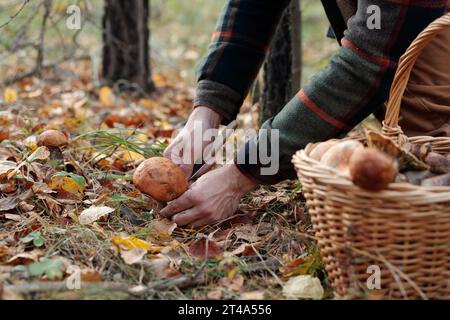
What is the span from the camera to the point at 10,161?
199 centimetres

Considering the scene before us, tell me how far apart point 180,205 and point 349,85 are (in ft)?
1.93

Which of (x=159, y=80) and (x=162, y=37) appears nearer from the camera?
(x=159, y=80)

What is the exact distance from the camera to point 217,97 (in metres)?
2.01

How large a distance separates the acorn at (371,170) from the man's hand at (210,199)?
576 mm

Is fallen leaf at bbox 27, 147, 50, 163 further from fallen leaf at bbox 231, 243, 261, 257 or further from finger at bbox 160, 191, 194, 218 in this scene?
fallen leaf at bbox 231, 243, 261, 257

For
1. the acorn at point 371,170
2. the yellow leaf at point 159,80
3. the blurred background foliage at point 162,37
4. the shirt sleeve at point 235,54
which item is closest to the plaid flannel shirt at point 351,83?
the shirt sleeve at point 235,54

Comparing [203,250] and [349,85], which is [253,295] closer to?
[203,250]

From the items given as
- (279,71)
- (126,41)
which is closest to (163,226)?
(279,71)

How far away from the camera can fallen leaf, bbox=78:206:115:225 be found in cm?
171

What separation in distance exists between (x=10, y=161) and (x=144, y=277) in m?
0.79

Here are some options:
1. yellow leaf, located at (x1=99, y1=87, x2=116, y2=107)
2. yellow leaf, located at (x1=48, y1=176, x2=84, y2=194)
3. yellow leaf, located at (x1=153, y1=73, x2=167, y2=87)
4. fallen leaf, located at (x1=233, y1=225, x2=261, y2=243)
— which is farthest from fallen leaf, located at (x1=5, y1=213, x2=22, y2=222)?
yellow leaf, located at (x1=153, y1=73, x2=167, y2=87)

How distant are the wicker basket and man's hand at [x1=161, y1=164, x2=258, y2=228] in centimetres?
39
